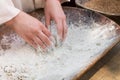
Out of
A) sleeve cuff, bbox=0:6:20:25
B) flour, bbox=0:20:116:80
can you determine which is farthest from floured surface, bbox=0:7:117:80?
sleeve cuff, bbox=0:6:20:25

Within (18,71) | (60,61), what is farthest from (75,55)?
(18,71)

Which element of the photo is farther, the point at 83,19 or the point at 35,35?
the point at 83,19

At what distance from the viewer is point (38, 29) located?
592 mm

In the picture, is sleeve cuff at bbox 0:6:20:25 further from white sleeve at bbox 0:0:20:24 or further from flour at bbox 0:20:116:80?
flour at bbox 0:20:116:80

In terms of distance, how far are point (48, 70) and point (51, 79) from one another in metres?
0.04

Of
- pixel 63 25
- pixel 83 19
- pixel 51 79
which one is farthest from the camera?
pixel 83 19

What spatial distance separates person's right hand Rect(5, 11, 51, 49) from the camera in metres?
0.59

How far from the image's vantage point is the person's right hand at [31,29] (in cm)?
59

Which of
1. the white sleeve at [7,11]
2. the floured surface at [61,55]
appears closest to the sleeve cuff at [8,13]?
the white sleeve at [7,11]

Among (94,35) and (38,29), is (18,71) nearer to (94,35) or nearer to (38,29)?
(38,29)

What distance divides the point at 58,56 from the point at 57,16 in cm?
12

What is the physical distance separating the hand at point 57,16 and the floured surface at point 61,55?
0.17ft

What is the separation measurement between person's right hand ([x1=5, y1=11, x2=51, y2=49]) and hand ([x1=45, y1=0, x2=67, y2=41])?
0.07 meters

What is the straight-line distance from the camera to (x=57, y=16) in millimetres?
677
